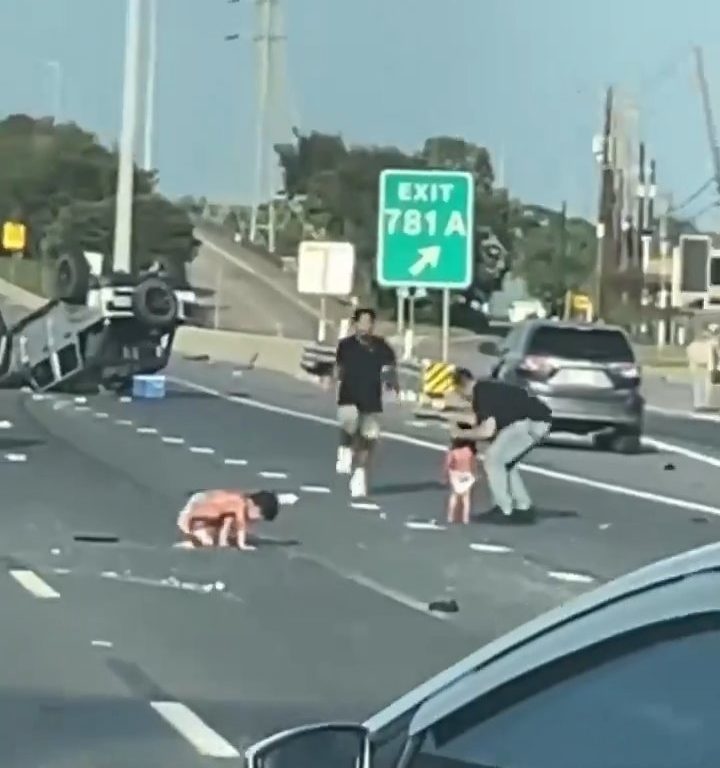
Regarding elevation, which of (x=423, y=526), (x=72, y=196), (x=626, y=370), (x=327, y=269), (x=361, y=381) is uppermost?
(x=72, y=196)

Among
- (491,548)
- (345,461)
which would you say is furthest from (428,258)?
(491,548)

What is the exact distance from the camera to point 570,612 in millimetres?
3914

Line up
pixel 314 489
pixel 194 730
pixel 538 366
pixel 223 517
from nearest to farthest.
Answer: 1. pixel 194 730
2. pixel 223 517
3. pixel 314 489
4. pixel 538 366

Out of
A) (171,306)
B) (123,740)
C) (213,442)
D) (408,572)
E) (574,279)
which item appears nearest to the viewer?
(123,740)

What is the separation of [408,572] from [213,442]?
14.4m

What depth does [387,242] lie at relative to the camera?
31875mm

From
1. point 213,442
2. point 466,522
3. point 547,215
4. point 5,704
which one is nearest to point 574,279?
point 547,215

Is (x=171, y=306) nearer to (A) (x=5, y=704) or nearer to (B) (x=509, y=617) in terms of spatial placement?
(B) (x=509, y=617)

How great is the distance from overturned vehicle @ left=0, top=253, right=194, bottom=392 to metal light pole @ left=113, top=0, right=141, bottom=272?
11122mm

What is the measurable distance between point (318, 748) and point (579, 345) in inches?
1134

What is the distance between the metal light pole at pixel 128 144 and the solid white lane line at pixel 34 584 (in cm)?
3600

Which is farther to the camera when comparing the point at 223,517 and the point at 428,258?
the point at 428,258

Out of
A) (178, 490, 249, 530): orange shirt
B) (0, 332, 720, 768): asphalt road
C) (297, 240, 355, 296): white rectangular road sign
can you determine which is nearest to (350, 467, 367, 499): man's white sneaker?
(0, 332, 720, 768): asphalt road

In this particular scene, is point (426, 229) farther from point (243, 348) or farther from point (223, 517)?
point (243, 348)
